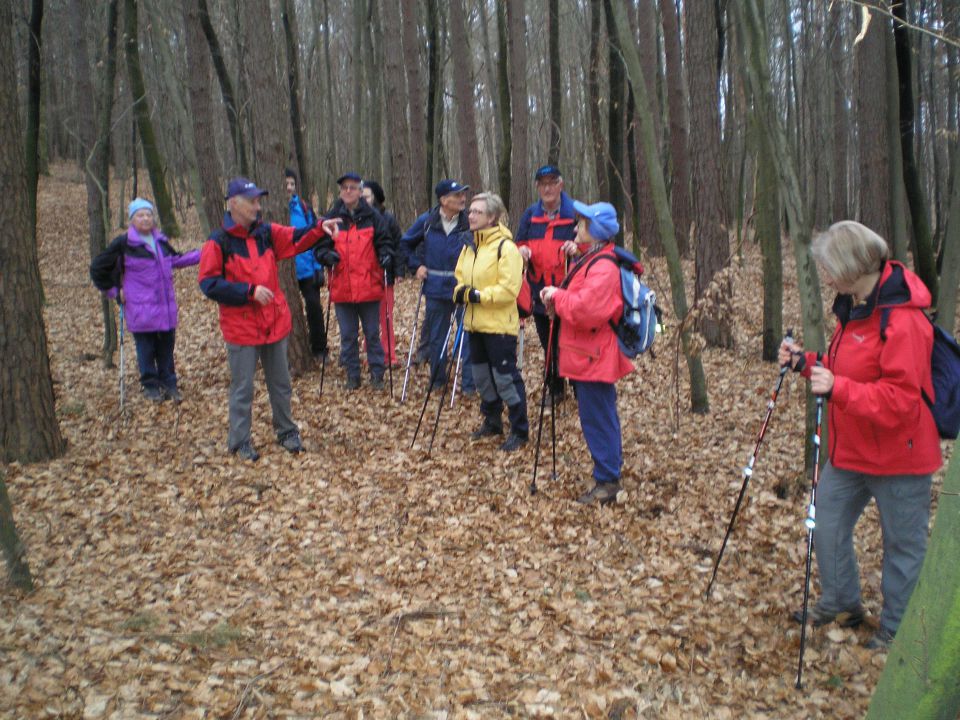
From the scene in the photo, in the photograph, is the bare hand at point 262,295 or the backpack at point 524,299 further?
the backpack at point 524,299

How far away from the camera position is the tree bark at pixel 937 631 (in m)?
2.11

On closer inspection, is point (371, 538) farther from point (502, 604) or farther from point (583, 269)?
point (583, 269)

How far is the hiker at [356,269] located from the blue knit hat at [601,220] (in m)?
3.32

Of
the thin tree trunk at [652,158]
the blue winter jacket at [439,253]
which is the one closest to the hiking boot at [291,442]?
the blue winter jacket at [439,253]

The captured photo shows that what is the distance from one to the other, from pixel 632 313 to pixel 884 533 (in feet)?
7.45

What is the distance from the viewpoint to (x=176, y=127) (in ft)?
79.8

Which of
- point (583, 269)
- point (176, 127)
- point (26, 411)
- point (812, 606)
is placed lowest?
point (812, 606)

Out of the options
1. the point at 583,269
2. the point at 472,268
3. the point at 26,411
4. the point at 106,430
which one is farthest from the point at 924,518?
the point at 106,430

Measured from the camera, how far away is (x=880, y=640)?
391cm

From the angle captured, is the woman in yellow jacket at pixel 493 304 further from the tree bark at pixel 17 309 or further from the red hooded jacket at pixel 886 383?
the tree bark at pixel 17 309

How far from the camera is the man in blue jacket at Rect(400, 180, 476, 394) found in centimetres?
783

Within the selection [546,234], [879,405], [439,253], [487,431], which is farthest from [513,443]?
[879,405]

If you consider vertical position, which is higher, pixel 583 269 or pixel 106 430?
pixel 583 269

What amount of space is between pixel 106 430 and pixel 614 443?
4934mm
